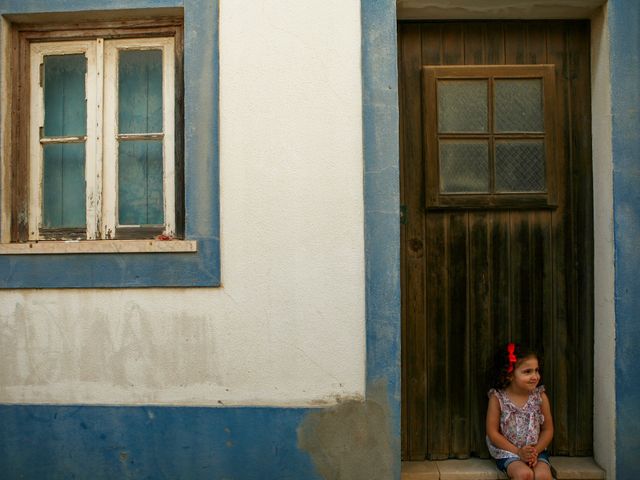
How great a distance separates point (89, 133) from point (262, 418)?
2.08 metres

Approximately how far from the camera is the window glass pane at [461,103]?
3.77 m

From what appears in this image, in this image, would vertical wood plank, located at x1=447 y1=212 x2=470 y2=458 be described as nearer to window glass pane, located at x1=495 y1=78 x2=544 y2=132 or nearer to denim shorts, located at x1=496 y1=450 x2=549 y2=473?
denim shorts, located at x1=496 y1=450 x2=549 y2=473

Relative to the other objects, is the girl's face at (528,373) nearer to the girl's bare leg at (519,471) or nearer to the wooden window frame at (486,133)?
the girl's bare leg at (519,471)

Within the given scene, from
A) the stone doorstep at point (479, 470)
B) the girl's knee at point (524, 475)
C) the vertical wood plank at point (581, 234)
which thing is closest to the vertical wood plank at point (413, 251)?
the stone doorstep at point (479, 470)

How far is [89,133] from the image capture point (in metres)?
3.73

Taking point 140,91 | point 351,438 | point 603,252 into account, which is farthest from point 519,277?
point 140,91

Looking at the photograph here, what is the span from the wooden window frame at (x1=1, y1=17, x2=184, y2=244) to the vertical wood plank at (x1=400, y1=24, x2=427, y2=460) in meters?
1.43

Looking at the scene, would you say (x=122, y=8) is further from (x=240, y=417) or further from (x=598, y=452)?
(x=598, y=452)

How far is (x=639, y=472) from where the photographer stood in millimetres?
3402

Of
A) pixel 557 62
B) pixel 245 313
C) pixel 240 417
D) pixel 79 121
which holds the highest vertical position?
pixel 557 62

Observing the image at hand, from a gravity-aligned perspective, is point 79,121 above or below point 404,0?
below

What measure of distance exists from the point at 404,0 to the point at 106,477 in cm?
335

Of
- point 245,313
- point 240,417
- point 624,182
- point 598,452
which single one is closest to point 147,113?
point 245,313

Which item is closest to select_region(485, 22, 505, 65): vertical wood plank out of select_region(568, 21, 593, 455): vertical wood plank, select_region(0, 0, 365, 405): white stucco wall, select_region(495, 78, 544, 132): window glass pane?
select_region(495, 78, 544, 132): window glass pane
